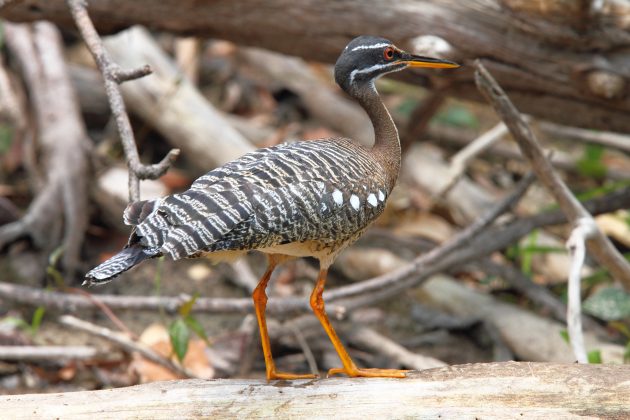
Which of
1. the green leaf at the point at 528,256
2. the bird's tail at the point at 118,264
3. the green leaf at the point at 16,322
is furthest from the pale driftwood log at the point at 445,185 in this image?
the bird's tail at the point at 118,264

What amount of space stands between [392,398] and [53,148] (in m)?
4.44

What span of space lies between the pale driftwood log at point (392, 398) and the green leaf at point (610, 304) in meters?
2.14

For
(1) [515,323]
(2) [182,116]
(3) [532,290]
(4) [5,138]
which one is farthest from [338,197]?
(4) [5,138]

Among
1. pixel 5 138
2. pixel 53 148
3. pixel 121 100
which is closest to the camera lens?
pixel 121 100

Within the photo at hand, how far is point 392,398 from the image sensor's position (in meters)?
3.67

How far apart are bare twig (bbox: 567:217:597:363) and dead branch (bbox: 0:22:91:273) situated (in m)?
3.92

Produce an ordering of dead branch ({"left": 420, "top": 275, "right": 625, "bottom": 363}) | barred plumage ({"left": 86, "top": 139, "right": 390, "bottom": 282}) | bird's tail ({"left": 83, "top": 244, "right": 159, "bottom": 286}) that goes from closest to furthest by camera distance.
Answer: bird's tail ({"left": 83, "top": 244, "right": 159, "bottom": 286}) → barred plumage ({"left": 86, "top": 139, "right": 390, "bottom": 282}) → dead branch ({"left": 420, "top": 275, "right": 625, "bottom": 363})

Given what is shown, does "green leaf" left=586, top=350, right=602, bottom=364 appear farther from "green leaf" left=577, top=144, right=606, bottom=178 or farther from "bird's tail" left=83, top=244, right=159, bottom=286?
"green leaf" left=577, top=144, right=606, bottom=178

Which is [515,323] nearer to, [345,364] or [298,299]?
[298,299]

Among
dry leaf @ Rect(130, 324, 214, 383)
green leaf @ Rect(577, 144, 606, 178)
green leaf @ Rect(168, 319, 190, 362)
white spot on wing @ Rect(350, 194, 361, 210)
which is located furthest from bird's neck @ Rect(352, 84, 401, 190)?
green leaf @ Rect(577, 144, 606, 178)

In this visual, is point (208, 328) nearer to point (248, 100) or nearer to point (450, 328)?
point (450, 328)

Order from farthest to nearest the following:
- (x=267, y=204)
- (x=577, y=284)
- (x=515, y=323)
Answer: (x=515, y=323)
(x=577, y=284)
(x=267, y=204)

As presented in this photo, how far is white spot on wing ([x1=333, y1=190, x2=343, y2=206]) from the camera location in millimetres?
3854

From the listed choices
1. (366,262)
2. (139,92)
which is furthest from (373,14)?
(139,92)
